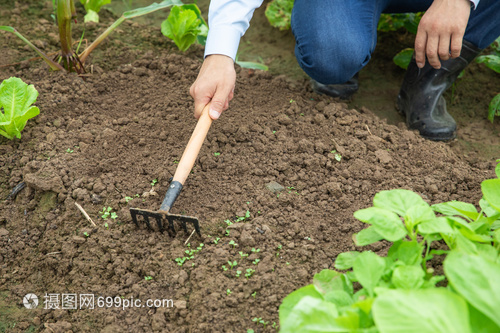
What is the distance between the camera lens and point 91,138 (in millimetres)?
2141

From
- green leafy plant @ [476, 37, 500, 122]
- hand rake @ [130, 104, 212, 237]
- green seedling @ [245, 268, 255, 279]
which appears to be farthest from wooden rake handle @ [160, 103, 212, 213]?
green leafy plant @ [476, 37, 500, 122]

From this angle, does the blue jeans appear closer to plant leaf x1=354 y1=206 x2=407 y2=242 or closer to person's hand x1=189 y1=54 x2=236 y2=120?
person's hand x1=189 y1=54 x2=236 y2=120

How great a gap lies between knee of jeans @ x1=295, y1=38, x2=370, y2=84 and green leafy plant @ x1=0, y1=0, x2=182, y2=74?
873 millimetres

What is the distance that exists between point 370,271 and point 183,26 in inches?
77.4

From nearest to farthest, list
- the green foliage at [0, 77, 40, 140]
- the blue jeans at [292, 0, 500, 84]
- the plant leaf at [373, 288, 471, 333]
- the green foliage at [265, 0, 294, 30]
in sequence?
the plant leaf at [373, 288, 471, 333] < the green foliage at [0, 77, 40, 140] < the blue jeans at [292, 0, 500, 84] < the green foliage at [265, 0, 294, 30]

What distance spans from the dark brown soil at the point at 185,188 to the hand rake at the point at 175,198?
54 mm

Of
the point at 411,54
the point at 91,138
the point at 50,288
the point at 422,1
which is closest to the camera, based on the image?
the point at 50,288

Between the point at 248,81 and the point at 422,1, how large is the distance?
1.08 meters

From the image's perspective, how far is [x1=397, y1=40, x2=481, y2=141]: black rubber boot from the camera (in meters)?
2.46

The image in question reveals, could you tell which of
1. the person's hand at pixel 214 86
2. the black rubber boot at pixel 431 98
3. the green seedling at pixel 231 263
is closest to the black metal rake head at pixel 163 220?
the green seedling at pixel 231 263

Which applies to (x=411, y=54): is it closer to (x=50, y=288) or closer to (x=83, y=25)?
(x=83, y=25)

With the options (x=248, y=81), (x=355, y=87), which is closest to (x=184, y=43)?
(x=248, y=81)

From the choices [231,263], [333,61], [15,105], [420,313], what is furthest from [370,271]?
[15,105]

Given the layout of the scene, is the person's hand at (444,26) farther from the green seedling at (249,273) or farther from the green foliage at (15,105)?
the green foliage at (15,105)
